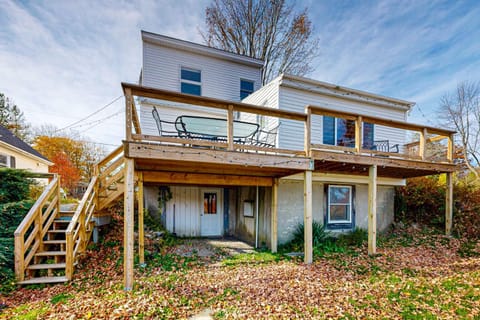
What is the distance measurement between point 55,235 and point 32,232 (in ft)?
3.32

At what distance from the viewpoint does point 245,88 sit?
11273 millimetres

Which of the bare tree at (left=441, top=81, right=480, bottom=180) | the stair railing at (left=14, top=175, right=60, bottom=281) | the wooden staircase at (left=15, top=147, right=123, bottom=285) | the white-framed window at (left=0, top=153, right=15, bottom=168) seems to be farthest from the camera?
the bare tree at (left=441, top=81, right=480, bottom=180)

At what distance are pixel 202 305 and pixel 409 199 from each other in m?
9.61

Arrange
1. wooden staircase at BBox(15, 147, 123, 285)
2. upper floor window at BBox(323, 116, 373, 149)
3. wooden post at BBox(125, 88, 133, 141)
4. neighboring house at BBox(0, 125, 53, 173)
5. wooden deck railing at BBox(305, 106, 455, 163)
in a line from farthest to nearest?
1. neighboring house at BBox(0, 125, 53, 173)
2. upper floor window at BBox(323, 116, 373, 149)
3. wooden deck railing at BBox(305, 106, 455, 163)
4. wooden staircase at BBox(15, 147, 123, 285)
5. wooden post at BBox(125, 88, 133, 141)

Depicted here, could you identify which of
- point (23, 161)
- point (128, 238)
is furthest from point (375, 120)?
point (23, 161)

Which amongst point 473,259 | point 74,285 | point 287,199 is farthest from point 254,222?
point 473,259

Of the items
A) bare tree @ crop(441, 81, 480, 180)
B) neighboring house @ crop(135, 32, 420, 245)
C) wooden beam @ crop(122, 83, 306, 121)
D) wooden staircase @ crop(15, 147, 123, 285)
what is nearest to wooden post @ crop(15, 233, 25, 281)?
wooden staircase @ crop(15, 147, 123, 285)

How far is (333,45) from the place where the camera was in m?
13.6

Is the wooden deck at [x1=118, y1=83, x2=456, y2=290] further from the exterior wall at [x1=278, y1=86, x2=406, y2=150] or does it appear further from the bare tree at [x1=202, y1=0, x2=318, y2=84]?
the bare tree at [x1=202, y1=0, x2=318, y2=84]

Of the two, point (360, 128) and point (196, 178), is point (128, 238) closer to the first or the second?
point (196, 178)

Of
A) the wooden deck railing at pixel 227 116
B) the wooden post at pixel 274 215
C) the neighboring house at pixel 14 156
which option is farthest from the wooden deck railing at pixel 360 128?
the neighboring house at pixel 14 156

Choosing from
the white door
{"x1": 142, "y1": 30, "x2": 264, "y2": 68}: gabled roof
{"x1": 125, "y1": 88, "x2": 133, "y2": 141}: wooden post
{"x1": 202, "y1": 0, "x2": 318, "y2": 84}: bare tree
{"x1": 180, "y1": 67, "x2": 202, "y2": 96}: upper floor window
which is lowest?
the white door

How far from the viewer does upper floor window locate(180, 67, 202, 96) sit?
9.97 m

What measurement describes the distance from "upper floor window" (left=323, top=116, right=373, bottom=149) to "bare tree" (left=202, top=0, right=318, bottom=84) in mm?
9571
